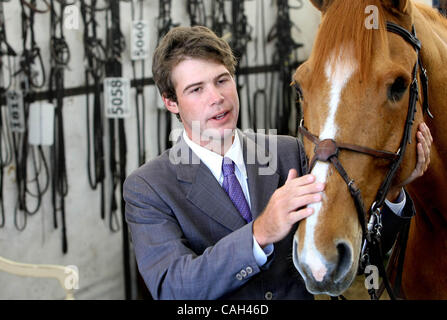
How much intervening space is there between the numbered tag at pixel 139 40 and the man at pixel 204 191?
1256 mm

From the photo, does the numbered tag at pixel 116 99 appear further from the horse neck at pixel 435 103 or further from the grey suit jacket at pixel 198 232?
the horse neck at pixel 435 103

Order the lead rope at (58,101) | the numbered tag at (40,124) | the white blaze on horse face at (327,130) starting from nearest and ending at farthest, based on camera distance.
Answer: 1. the white blaze on horse face at (327,130)
2. the numbered tag at (40,124)
3. the lead rope at (58,101)

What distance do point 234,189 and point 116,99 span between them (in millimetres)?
1384

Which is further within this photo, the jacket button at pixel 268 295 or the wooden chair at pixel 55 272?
the wooden chair at pixel 55 272

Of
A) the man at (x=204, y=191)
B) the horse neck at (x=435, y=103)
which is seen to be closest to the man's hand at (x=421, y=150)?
the man at (x=204, y=191)

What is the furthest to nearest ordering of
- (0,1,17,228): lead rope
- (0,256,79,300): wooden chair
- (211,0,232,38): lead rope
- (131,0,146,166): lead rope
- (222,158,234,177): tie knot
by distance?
(211,0,232,38): lead rope
(131,0,146,166): lead rope
(0,1,17,228): lead rope
(0,256,79,300): wooden chair
(222,158,234,177): tie knot

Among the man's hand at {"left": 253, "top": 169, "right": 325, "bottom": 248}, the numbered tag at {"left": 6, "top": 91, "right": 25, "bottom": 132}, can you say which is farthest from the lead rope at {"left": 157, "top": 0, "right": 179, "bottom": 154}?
the man's hand at {"left": 253, "top": 169, "right": 325, "bottom": 248}

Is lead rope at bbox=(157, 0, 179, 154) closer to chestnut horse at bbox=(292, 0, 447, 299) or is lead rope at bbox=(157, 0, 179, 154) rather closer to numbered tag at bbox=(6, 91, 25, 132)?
numbered tag at bbox=(6, 91, 25, 132)

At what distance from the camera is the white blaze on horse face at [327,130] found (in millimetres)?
1047

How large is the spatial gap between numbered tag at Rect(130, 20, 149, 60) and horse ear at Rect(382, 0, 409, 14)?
1763 millimetres

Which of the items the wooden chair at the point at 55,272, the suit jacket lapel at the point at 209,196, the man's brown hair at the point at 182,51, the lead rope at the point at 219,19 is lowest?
the wooden chair at the point at 55,272

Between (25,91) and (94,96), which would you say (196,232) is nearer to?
(25,91)

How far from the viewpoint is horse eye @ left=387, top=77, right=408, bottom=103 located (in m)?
1.15
